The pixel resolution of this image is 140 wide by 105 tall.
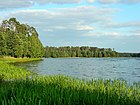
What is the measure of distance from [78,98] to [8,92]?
121 inches

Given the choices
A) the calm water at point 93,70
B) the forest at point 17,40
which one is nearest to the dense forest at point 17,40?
the forest at point 17,40

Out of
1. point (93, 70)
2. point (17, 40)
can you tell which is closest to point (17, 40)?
point (17, 40)

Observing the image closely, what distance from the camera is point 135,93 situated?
14.8 m

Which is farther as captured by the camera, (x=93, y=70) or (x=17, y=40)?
(x=17, y=40)

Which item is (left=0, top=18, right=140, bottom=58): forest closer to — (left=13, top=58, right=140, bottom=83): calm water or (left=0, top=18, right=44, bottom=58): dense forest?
(left=0, top=18, right=44, bottom=58): dense forest

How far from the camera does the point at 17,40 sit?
82.7 meters

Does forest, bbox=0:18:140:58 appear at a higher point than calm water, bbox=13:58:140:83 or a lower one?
higher

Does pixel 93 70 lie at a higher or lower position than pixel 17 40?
lower

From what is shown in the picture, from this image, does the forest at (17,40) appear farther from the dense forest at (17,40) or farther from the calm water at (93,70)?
the calm water at (93,70)

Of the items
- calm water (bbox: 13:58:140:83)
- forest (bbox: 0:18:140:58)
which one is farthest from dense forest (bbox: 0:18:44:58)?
calm water (bbox: 13:58:140:83)

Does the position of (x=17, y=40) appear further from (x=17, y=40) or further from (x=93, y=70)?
(x=93, y=70)

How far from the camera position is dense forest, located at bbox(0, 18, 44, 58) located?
270 feet

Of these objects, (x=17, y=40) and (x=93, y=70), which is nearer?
(x=93, y=70)

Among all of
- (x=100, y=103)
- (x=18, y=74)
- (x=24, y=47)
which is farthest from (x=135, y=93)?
(x=24, y=47)
